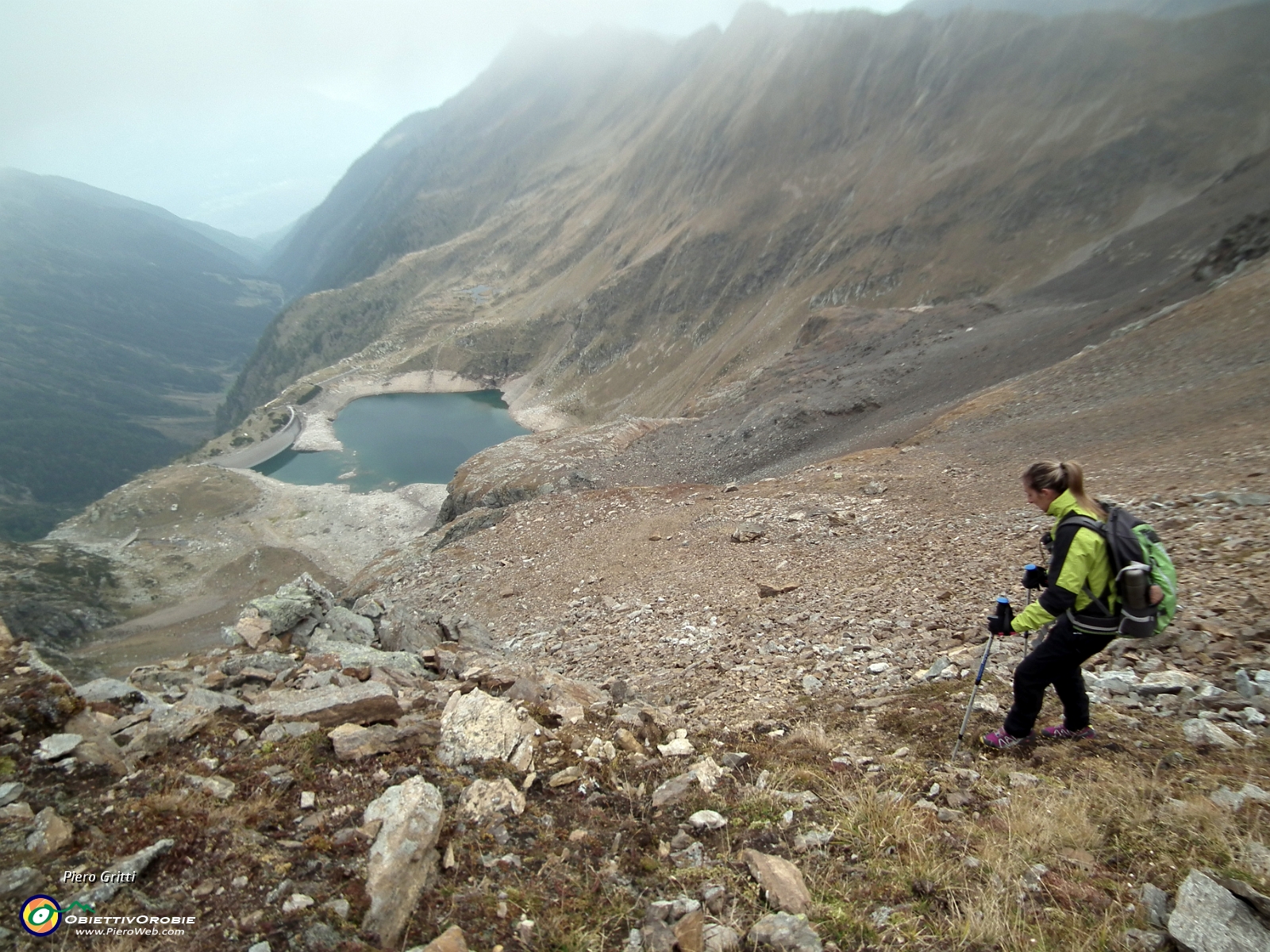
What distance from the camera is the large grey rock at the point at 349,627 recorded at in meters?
10.8

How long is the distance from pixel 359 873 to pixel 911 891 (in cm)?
340

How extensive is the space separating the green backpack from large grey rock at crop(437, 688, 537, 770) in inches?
189

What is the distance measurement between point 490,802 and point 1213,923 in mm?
4239

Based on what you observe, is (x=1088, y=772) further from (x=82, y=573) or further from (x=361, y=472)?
(x=361, y=472)

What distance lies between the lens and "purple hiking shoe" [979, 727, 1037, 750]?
200 inches

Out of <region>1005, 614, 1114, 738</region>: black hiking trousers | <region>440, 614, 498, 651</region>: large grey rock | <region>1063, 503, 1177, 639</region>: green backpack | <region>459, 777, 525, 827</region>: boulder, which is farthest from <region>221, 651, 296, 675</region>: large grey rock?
<region>1063, 503, 1177, 639</region>: green backpack

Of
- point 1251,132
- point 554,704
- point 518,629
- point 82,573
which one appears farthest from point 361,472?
point 1251,132

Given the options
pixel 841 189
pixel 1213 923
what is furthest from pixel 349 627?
pixel 841 189

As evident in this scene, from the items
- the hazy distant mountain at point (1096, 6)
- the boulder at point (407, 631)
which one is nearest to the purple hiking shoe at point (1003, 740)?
the boulder at point (407, 631)

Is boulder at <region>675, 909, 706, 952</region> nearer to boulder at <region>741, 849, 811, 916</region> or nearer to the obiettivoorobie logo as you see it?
boulder at <region>741, 849, 811, 916</region>

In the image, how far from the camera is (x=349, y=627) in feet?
36.8

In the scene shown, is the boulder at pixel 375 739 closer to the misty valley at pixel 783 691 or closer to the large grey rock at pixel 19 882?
the misty valley at pixel 783 691

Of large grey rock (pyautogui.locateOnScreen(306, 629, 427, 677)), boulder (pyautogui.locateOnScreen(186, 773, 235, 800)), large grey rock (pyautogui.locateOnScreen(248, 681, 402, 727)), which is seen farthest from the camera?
large grey rock (pyautogui.locateOnScreen(306, 629, 427, 677))

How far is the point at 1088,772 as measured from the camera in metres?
4.50
